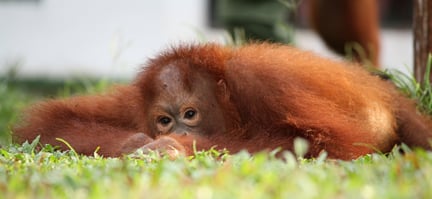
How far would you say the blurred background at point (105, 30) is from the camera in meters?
12.7

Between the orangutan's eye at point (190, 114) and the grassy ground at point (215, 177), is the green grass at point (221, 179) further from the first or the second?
the orangutan's eye at point (190, 114)

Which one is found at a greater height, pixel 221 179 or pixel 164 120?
pixel 221 179

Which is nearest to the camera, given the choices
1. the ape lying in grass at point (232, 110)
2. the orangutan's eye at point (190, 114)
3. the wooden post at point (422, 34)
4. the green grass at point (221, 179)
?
the green grass at point (221, 179)

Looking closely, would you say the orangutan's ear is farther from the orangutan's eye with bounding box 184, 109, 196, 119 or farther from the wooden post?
the wooden post

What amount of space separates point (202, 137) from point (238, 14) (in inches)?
131

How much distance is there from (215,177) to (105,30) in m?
10.3

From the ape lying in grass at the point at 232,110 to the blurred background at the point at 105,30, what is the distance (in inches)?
305

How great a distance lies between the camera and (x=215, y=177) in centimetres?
279

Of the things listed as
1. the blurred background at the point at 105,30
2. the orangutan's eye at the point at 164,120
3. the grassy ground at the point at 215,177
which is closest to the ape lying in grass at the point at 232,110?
the orangutan's eye at the point at 164,120

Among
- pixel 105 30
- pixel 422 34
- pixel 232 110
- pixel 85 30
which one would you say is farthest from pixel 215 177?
pixel 85 30

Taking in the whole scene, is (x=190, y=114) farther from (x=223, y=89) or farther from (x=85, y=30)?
(x=85, y=30)

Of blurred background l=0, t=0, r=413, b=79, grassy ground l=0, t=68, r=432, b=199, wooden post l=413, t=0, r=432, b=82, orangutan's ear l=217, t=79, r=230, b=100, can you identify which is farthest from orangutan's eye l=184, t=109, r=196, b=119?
blurred background l=0, t=0, r=413, b=79

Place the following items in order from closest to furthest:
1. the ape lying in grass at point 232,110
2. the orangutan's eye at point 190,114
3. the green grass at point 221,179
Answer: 1. the green grass at point 221,179
2. the ape lying in grass at point 232,110
3. the orangutan's eye at point 190,114

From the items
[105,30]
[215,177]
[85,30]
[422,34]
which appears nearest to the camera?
[215,177]
